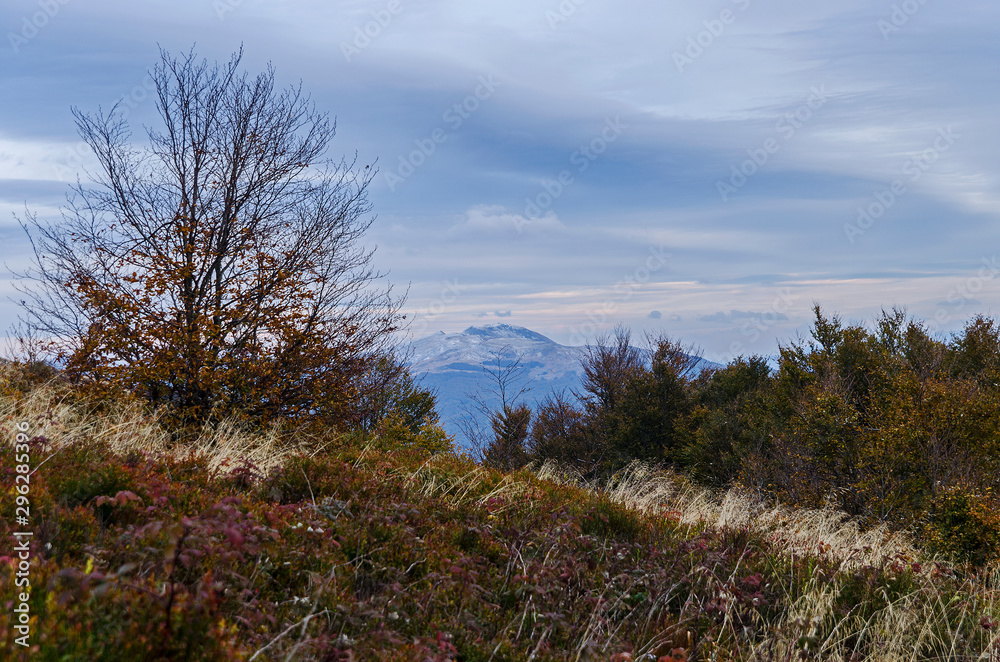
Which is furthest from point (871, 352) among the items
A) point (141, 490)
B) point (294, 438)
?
point (141, 490)

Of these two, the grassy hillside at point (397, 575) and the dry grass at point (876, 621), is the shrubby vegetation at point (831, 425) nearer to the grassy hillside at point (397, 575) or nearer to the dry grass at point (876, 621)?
the dry grass at point (876, 621)

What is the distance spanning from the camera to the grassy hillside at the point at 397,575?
2.33 m

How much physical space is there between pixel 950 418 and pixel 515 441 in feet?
67.2

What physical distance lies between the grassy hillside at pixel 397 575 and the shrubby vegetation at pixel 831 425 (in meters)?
5.08

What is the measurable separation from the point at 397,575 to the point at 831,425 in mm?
14969

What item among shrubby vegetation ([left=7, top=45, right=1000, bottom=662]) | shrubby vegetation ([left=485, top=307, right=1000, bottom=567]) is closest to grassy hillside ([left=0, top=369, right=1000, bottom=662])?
shrubby vegetation ([left=7, top=45, right=1000, bottom=662])

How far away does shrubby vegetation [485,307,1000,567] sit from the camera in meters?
12.8

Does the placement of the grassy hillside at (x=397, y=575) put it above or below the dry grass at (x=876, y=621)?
above

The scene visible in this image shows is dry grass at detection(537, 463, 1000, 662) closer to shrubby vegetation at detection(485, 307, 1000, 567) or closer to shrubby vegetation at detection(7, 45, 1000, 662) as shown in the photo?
shrubby vegetation at detection(7, 45, 1000, 662)

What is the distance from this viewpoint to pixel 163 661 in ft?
6.86

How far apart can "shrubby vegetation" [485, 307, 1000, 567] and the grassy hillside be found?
5080mm

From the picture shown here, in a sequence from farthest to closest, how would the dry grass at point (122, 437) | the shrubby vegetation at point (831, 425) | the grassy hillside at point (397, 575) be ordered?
A: the shrubby vegetation at point (831, 425)
the dry grass at point (122, 437)
the grassy hillside at point (397, 575)

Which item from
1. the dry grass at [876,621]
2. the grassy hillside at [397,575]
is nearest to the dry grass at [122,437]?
the grassy hillside at [397,575]

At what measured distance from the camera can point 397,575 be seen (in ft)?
13.0
